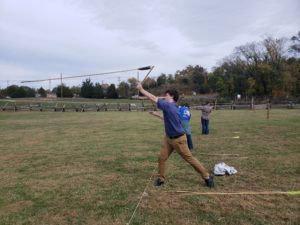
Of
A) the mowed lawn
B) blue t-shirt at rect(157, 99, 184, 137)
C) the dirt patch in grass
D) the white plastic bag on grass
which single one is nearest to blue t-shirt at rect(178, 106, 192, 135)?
the mowed lawn

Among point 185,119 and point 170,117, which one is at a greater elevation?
point 170,117

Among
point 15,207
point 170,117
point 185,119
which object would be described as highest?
point 170,117

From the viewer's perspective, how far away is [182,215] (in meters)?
5.12

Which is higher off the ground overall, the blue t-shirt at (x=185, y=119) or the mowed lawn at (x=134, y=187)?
the blue t-shirt at (x=185, y=119)

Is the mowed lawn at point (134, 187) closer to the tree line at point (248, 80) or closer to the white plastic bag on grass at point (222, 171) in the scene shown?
the white plastic bag on grass at point (222, 171)

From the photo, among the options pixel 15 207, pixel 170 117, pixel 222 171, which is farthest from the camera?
pixel 222 171

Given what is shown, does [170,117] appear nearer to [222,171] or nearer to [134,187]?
[134,187]

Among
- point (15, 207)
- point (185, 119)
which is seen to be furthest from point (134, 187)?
point (185, 119)

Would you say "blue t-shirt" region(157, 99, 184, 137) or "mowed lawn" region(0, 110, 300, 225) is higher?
"blue t-shirt" region(157, 99, 184, 137)

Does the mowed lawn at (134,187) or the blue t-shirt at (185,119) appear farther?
the blue t-shirt at (185,119)

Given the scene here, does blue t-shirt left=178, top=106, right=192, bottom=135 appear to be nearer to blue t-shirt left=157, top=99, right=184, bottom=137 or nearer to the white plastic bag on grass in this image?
the white plastic bag on grass

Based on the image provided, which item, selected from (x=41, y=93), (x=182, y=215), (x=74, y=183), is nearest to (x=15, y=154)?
(x=74, y=183)

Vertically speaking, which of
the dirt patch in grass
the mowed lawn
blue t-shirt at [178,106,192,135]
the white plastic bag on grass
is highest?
blue t-shirt at [178,106,192,135]

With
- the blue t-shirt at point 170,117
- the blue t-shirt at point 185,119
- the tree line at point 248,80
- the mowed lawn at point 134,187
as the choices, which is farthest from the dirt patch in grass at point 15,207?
the tree line at point 248,80
